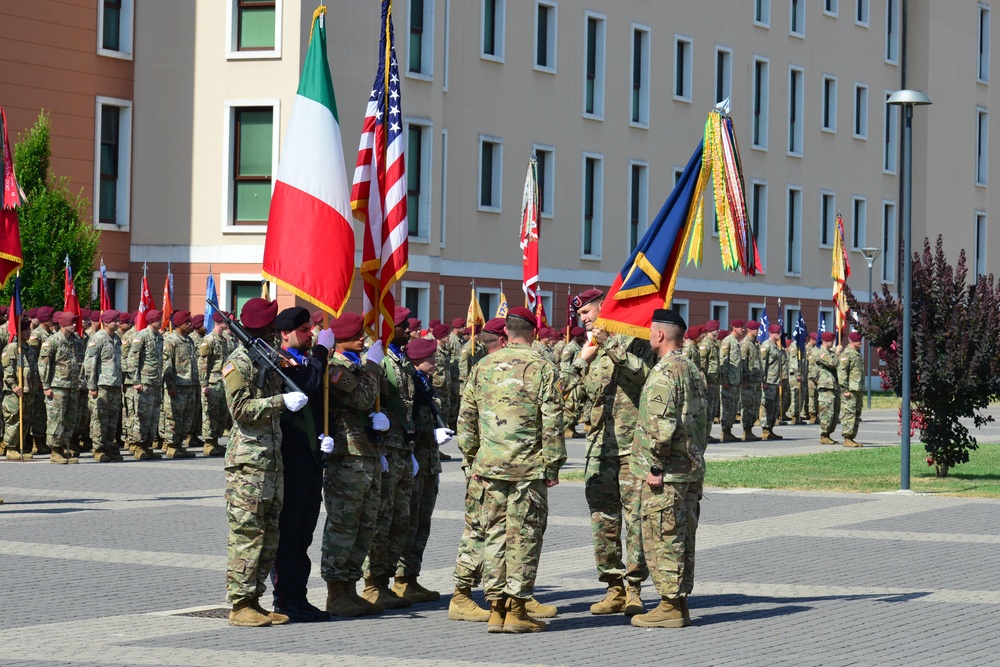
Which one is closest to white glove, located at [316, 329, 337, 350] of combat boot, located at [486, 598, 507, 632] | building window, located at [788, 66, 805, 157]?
combat boot, located at [486, 598, 507, 632]

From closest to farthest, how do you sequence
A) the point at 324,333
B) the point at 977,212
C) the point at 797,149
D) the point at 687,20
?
the point at 324,333, the point at 687,20, the point at 797,149, the point at 977,212

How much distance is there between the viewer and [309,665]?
9.03 m

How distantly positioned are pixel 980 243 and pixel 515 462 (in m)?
56.3

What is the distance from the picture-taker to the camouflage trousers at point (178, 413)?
24.8m

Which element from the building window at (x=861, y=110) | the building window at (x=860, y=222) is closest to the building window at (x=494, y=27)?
the building window at (x=860, y=222)

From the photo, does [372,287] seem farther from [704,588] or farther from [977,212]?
[977,212]

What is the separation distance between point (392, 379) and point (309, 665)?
2.80 meters

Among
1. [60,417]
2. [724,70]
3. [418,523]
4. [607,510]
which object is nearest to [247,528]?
[418,523]

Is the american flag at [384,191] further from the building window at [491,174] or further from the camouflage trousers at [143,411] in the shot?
the building window at [491,174]

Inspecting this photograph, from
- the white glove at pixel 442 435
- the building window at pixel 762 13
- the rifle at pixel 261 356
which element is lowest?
the white glove at pixel 442 435

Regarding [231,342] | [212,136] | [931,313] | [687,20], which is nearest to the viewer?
[931,313]

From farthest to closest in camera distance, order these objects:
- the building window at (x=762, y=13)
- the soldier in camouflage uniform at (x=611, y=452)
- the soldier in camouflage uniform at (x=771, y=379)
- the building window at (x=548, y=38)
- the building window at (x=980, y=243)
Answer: the building window at (x=980, y=243)
the building window at (x=762, y=13)
the building window at (x=548, y=38)
the soldier in camouflage uniform at (x=771, y=379)
the soldier in camouflage uniform at (x=611, y=452)

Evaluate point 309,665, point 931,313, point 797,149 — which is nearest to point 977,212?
point 797,149

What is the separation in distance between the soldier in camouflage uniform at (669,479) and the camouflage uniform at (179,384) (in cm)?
1514
